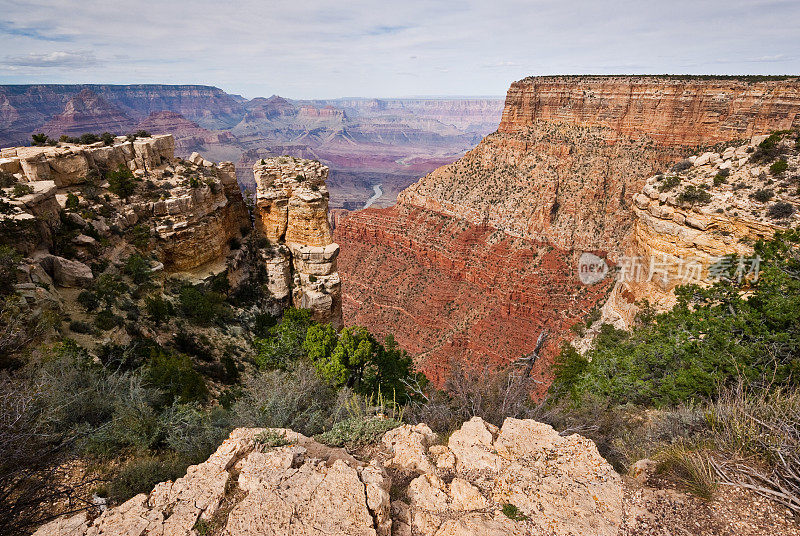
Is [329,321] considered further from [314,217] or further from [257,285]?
[314,217]

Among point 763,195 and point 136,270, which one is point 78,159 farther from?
point 763,195

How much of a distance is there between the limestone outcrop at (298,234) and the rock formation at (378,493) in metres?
14.2

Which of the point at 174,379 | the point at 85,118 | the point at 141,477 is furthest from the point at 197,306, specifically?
the point at 85,118

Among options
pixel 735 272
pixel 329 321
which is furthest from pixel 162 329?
pixel 735 272

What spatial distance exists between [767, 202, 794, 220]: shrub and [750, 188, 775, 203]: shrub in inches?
29.2

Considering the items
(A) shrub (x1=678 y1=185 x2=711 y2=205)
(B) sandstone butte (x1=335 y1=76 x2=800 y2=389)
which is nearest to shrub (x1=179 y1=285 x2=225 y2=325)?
(A) shrub (x1=678 y1=185 x2=711 y2=205)

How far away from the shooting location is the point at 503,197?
56.7 m

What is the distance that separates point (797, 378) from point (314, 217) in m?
19.4

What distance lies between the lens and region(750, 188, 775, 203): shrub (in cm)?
1666

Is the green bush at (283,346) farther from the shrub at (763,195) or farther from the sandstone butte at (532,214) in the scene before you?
the sandstone butte at (532,214)

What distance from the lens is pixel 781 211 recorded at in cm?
1574

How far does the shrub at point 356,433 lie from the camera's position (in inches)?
282

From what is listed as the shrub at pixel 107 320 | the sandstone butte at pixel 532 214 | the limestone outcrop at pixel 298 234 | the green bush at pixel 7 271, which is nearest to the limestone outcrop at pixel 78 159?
the limestone outcrop at pixel 298 234

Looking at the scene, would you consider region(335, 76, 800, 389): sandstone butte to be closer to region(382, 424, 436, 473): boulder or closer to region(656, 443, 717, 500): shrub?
region(656, 443, 717, 500): shrub
